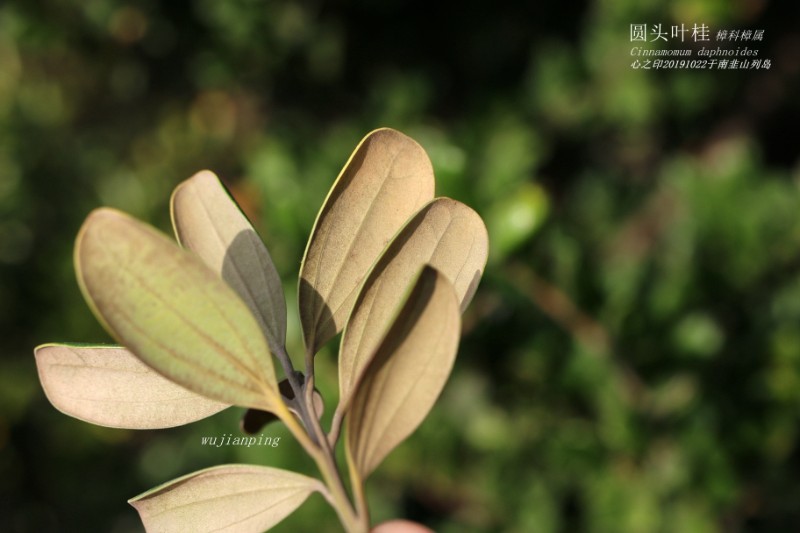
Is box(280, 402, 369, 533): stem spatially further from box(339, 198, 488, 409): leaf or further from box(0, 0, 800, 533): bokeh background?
box(0, 0, 800, 533): bokeh background

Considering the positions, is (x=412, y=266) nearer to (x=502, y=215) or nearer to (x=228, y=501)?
(x=228, y=501)

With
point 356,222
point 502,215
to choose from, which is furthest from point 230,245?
point 502,215

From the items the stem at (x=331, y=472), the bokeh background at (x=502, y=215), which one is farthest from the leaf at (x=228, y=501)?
the bokeh background at (x=502, y=215)

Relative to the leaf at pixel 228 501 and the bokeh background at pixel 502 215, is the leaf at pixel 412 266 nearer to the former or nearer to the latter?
the leaf at pixel 228 501

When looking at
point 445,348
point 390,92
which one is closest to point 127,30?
point 390,92

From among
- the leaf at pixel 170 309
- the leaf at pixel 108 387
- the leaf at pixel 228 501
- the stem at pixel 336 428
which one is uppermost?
the leaf at pixel 170 309

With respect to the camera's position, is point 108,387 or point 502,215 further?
point 502,215
